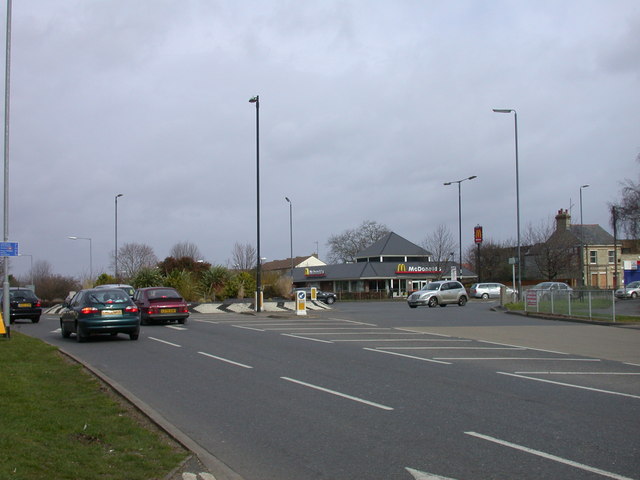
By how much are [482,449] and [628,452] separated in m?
Result: 1.40

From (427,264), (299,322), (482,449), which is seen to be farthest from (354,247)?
(482,449)

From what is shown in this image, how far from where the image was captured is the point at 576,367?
1299cm

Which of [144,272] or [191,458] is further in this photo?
[144,272]

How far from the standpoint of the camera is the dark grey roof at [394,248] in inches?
2953

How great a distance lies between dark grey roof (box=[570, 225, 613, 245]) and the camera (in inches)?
3036

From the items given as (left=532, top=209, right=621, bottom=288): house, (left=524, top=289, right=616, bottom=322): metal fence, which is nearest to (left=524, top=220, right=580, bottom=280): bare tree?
(left=532, top=209, right=621, bottom=288): house

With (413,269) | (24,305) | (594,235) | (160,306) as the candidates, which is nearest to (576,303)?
(160,306)

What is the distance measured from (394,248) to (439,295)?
3442 centimetres

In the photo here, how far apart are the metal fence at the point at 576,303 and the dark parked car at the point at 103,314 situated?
59.0ft

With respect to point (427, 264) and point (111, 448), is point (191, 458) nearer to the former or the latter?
point (111, 448)

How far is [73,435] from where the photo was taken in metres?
6.84

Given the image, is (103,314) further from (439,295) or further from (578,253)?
(578,253)

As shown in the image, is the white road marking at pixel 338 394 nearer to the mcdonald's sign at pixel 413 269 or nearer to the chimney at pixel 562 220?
the mcdonald's sign at pixel 413 269

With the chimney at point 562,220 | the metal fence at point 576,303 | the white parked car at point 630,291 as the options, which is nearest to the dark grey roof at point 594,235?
the chimney at point 562,220
